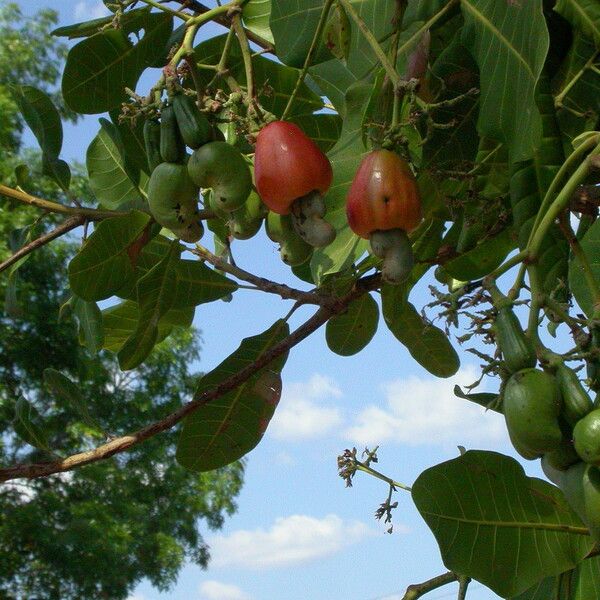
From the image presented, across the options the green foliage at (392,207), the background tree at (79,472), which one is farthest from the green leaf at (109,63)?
the background tree at (79,472)

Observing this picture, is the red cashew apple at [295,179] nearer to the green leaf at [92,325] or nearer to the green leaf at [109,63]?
the green leaf at [109,63]

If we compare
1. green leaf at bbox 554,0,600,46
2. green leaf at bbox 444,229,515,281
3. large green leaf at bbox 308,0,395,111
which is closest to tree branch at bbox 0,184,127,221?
large green leaf at bbox 308,0,395,111

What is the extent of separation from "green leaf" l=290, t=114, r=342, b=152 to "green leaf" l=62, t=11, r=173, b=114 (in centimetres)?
27

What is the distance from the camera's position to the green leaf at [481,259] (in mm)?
1512

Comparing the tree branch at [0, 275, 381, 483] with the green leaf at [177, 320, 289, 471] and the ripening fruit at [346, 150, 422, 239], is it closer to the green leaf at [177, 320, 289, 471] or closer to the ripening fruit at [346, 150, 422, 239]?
the green leaf at [177, 320, 289, 471]

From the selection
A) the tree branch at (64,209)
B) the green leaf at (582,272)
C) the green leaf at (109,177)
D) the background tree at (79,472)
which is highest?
the background tree at (79,472)

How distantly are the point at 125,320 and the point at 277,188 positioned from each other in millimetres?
898

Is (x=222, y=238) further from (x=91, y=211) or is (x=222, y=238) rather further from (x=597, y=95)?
(x=597, y=95)

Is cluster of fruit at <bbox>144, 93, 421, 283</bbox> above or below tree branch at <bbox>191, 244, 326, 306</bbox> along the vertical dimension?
below

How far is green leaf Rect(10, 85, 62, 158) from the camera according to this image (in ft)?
4.86

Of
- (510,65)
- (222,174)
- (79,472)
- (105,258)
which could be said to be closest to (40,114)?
(105,258)

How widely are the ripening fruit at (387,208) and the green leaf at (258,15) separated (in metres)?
0.66

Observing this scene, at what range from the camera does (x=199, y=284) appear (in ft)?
5.41

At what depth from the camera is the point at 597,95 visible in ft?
3.81
